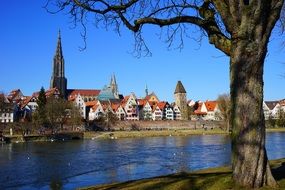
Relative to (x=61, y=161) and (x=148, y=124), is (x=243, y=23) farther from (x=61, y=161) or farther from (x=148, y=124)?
(x=148, y=124)

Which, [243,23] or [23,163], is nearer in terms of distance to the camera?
[243,23]

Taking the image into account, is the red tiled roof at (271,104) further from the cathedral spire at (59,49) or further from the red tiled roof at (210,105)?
the cathedral spire at (59,49)

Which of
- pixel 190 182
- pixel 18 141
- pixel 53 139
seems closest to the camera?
pixel 190 182

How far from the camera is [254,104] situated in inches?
357

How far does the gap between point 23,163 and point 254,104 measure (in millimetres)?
33592

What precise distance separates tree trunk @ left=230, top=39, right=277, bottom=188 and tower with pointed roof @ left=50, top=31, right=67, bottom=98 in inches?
6846

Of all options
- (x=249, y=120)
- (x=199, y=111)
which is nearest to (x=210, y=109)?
(x=199, y=111)

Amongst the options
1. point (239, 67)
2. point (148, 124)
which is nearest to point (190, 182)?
→ point (239, 67)

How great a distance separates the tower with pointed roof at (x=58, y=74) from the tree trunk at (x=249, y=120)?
17388 cm

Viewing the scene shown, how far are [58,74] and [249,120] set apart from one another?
180 metres

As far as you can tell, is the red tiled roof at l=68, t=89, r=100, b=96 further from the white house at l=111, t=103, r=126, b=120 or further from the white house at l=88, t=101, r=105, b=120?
the white house at l=88, t=101, r=105, b=120

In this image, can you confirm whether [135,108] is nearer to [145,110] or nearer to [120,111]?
[145,110]

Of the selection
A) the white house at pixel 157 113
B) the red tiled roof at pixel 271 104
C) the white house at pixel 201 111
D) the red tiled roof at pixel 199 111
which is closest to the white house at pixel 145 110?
the white house at pixel 157 113

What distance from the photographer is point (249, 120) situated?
9.03 meters
